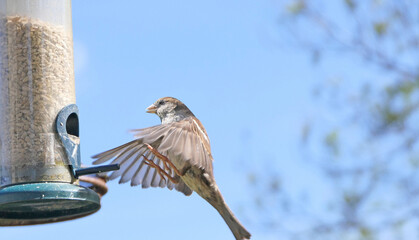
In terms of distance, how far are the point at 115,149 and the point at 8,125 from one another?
105cm

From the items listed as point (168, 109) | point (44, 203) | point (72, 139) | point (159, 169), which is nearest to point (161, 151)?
point (159, 169)

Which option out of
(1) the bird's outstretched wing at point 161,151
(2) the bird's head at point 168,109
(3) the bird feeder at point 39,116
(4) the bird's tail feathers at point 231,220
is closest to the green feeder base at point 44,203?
(3) the bird feeder at point 39,116

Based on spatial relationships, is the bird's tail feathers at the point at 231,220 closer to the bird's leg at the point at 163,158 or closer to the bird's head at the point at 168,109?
the bird's leg at the point at 163,158

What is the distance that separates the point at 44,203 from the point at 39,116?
0.62 meters

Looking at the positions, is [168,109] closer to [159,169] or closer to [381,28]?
[159,169]

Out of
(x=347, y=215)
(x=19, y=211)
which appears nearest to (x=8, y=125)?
(x=19, y=211)

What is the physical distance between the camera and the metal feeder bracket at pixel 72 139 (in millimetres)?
5164

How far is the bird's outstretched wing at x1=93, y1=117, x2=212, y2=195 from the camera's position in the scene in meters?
5.48

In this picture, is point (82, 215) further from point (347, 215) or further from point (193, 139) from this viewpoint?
point (347, 215)

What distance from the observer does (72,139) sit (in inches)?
213

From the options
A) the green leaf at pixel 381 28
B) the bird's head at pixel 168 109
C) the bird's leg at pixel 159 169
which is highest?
the green leaf at pixel 381 28

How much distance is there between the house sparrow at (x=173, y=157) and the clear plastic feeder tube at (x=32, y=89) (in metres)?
0.61

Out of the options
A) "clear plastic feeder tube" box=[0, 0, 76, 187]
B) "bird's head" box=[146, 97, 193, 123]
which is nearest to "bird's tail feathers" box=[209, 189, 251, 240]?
"bird's head" box=[146, 97, 193, 123]

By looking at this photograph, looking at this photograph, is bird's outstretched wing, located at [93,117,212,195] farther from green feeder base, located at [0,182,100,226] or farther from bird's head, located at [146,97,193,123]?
green feeder base, located at [0,182,100,226]
